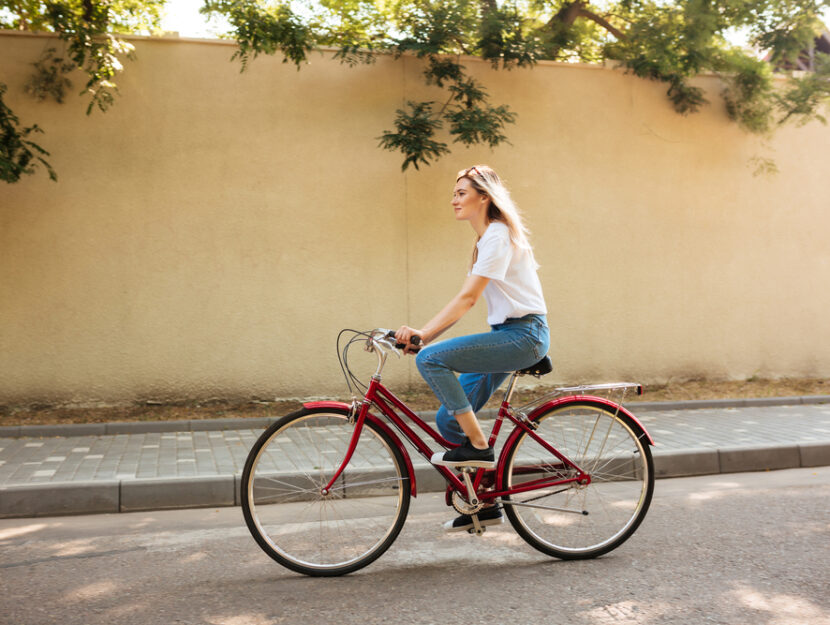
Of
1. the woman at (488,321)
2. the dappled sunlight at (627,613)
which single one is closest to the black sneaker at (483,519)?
the woman at (488,321)

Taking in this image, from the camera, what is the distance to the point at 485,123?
8.86 m

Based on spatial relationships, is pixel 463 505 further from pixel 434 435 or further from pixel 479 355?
pixel 479 355

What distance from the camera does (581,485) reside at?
4148 mm

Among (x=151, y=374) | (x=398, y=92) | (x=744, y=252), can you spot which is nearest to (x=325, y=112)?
(x=398, y=92)

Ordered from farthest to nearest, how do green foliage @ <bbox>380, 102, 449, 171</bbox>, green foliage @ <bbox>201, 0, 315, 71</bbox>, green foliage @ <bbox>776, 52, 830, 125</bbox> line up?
green foliage @ <bbox>776, 52, 830, 125</bbox>, green foliage @ <bbox>380, 102, 449, 171</bbox>, green foliage @ <bbox>201, 0, 315, 71</bbox>

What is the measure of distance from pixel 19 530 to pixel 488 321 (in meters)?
3.16

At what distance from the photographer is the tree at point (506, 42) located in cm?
841

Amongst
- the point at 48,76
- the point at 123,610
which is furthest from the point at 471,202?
the point at 48,76

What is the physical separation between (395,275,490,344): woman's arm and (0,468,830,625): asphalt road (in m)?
1.15

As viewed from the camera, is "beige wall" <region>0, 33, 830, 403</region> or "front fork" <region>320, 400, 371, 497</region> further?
"beige wall" <region>0, 33, 830, 403</region>

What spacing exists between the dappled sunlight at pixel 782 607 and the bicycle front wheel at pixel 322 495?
1.57 meters

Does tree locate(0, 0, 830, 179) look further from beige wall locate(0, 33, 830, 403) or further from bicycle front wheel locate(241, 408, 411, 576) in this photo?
bicycle front wheel locate(241, 408, 411, 576)

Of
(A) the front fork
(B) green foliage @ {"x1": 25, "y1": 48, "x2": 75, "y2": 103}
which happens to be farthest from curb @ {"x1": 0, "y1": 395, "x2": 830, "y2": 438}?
(B) green foliage @ {"x1": 25, "y1": 48, "x2": 75, "y2": 103}

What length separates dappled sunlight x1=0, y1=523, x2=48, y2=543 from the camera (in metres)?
4.73
